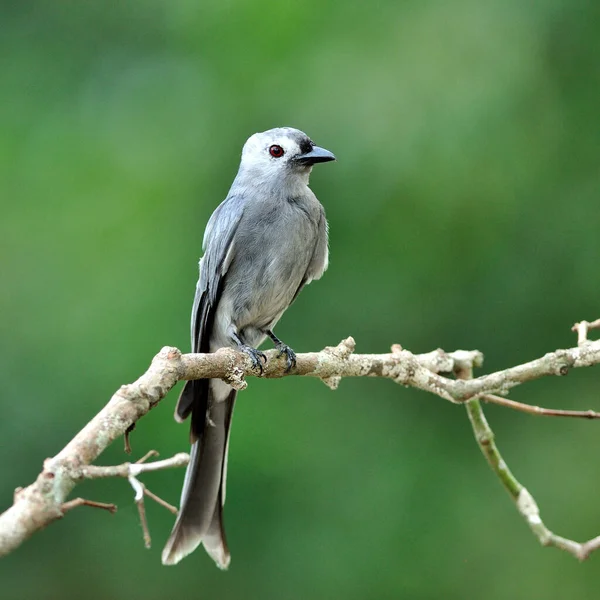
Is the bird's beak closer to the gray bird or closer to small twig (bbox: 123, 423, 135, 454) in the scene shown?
the gray bird

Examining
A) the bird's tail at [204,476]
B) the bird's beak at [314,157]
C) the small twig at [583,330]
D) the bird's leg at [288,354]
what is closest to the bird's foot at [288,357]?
the bird's leg at [288,354]

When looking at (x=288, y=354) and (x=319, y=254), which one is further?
(x=319, y=254)

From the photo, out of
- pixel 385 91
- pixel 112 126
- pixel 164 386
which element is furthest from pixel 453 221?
pixel 164 386

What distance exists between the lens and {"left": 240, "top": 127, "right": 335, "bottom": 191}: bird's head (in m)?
4.28

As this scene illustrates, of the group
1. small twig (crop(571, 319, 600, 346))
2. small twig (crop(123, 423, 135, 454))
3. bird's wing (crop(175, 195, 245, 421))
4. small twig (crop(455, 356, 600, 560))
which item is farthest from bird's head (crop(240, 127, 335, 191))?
small twig (crop(123, 423, 135, 454))

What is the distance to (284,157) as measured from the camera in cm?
430

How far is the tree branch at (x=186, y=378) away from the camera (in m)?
2.05

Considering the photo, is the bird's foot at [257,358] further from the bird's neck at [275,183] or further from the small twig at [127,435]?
the small twig at [127,435]

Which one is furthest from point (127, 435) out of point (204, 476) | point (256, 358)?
point (204, 476)

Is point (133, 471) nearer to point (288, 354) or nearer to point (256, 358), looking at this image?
point (256, 358)

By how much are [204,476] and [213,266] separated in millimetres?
874

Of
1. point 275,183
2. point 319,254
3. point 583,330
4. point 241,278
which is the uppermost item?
point 275,183

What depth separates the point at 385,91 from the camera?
626 cm

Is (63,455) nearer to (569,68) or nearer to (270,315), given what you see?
(270,315)
